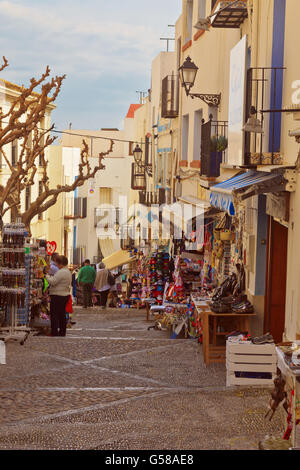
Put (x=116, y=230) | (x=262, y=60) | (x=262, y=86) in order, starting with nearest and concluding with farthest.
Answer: (x=262, y=86) → (x=262, y=60) → (x=116, y=230)

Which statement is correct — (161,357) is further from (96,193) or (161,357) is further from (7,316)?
(96,193)

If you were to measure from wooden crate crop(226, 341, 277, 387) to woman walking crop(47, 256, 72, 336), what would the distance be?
5.08m

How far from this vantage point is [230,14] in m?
14.7

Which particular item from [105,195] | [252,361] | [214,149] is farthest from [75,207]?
[252,361]

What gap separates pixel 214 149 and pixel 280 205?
6.64m

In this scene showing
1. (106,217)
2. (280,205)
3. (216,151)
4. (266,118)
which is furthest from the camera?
(106,217)

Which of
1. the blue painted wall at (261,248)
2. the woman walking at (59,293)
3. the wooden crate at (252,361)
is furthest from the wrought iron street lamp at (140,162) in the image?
the wooden crate at (252,361)

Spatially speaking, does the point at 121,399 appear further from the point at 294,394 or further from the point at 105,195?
the point at 105,195

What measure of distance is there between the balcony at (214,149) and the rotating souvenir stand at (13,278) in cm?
490

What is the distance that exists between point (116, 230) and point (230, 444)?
175 feet

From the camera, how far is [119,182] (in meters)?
61.2

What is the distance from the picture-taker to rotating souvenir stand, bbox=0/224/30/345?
13484 millimetres

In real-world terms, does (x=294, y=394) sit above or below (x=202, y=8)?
below
